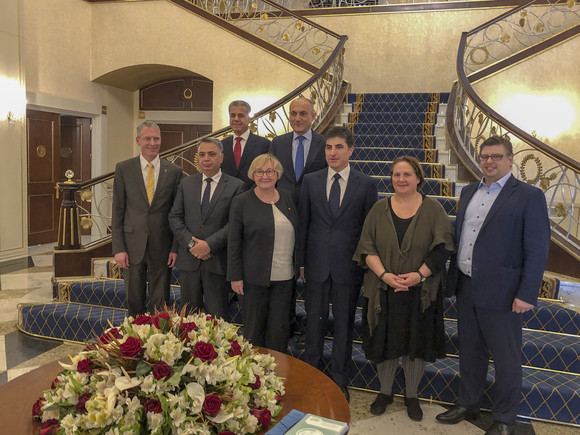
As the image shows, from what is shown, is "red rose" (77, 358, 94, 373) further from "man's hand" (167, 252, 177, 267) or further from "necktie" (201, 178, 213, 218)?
"man's hand" (167, 252, 177, 267)

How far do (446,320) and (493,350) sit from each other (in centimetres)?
112

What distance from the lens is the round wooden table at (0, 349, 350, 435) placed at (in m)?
1.57

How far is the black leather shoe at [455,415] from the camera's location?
9.11ft

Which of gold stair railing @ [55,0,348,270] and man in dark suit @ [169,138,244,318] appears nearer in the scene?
man in dark suit @ [169,138,244,318]

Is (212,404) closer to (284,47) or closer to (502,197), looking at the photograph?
(502,197)

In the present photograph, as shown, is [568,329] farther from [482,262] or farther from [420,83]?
[420,83]

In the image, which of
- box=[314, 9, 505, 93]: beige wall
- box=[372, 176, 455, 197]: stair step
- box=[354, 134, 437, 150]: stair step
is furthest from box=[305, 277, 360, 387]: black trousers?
box=[314, 9, 505, 93]: beige wall

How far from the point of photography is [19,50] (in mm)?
6664

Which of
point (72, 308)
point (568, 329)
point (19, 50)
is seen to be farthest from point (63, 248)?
point (568, 329)

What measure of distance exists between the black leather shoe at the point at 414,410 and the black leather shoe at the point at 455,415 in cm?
11

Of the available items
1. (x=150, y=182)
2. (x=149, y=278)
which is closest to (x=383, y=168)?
(x=150, y=182)

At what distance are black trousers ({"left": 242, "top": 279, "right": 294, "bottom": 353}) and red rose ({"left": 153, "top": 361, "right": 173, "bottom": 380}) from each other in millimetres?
1480

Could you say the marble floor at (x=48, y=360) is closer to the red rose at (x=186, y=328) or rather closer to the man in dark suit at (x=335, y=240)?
the man in dark suit at (x=335, y=240)

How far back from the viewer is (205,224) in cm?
303
